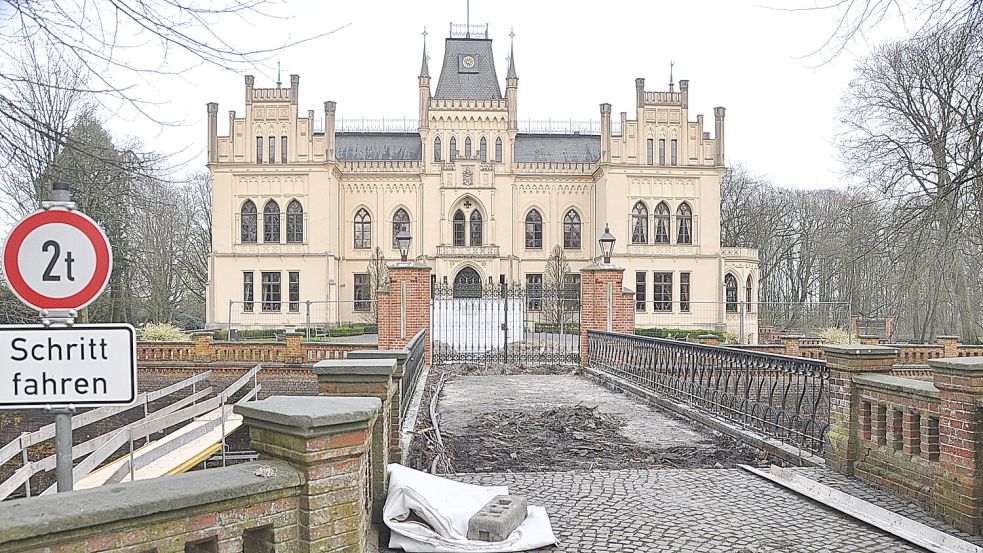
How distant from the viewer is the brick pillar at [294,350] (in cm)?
1858

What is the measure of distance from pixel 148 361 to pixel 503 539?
16798 millimetres

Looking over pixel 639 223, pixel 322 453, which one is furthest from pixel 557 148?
pixel 322 453

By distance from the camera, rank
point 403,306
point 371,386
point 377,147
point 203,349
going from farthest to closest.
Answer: point 377,147, point 203,349, point 403,306, point 371,386

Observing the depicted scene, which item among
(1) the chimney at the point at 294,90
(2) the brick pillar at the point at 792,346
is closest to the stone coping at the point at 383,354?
(2) the brick pillar at the point at 792,346

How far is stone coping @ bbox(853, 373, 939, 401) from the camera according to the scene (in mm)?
5409

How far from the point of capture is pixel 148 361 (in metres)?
18.8

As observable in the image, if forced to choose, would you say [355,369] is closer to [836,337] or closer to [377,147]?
[836,337]

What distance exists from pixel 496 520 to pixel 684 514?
1708mm

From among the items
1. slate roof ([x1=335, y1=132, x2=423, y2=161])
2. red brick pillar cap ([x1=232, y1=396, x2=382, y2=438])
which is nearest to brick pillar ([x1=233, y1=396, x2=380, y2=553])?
red brick pillar cap ([x1=232, y1=396, x2=382, y2=438])

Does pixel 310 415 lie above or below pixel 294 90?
below

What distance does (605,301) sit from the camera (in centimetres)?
1730

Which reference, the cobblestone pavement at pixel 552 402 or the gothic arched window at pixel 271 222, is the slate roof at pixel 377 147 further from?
the cobblestone pavement at pixel 552 402

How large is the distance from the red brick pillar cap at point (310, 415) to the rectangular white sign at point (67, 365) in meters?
0.49

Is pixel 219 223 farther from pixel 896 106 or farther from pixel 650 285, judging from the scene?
pixel 896 106
